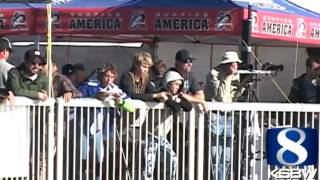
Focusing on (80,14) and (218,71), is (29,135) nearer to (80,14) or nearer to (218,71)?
(218,71)

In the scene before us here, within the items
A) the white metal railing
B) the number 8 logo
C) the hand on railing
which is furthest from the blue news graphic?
the hand on railing

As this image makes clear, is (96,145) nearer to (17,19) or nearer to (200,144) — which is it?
(200,144)

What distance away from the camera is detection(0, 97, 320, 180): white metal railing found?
8547 mm

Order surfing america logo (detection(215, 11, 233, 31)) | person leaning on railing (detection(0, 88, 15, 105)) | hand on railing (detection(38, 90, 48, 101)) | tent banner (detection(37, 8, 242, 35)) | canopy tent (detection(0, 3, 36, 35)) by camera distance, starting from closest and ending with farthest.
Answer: person leaning on railing (detection(0, 88, 15, 105)), hand on railing (detection(38, 90, 48, 101)), surfing america logo (detection(215, 11, 233, 31)), tent banner (detection(37, 8, 242, 35)), canopy tent (detection(0, 3, 36, 35))

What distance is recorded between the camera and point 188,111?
29.1 ft

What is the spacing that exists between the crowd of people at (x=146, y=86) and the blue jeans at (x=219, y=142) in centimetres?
1

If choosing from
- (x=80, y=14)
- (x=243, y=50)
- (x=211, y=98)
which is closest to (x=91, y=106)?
(x=211, y=98)

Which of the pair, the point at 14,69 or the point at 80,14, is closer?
the point at 14,69

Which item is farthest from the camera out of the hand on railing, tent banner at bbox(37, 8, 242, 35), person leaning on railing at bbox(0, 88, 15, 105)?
tent banner at bbox(37, 8, 242, 35)

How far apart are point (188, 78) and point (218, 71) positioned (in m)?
0.60

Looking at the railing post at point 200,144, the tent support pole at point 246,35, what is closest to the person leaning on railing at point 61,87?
the railing post at point 200,144

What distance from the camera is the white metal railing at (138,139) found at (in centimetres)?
855

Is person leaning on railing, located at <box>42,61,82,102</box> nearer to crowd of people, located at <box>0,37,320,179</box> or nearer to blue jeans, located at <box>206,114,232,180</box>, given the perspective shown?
crowd of people, located at <box>0,37,320,179</box>

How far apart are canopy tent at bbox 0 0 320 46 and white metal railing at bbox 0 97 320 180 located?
103 inches
